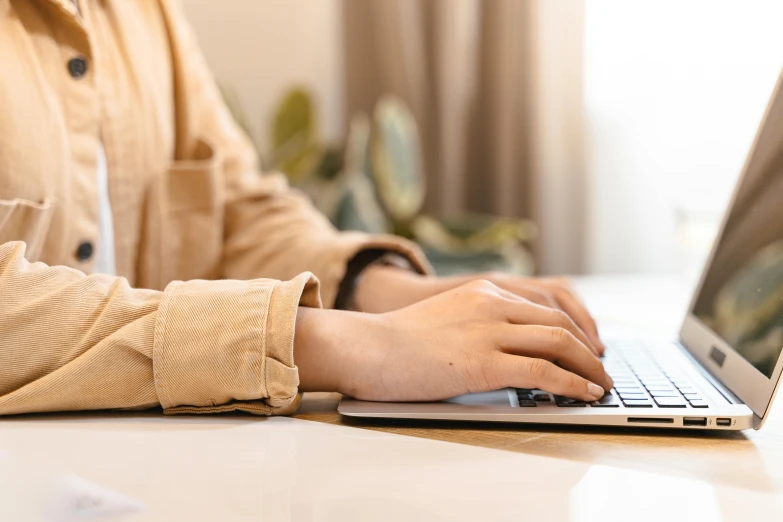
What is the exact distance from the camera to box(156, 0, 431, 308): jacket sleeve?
0.90m

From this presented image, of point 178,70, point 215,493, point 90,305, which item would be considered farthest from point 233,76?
point 215,493

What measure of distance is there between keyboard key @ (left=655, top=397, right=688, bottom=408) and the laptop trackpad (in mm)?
97

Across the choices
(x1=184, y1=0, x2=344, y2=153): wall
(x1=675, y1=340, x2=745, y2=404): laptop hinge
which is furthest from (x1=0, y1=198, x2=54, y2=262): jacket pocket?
(x1=184, y1=0, x2=344, y2=153): wall

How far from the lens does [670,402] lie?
0.57m

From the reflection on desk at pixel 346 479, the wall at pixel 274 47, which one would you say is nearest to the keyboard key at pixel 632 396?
the reflection on desk at pixel 346 479

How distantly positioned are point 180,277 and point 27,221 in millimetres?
262

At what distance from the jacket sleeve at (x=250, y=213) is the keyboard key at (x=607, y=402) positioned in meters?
0.34

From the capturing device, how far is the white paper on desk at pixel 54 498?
42 centimetres

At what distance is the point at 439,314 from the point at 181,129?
1.69 feet

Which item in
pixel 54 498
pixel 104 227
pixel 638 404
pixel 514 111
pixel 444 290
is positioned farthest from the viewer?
pixel 514 111

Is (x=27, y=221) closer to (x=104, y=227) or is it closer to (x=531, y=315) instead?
(x=104, y=227)

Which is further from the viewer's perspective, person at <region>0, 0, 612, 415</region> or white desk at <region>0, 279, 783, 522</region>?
person at <region>0, 0, 612, 415</region>

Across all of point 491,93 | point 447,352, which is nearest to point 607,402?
point 447,352

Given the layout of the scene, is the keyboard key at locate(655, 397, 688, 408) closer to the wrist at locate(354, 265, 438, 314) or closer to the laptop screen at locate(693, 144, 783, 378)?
the laptop screen at locate(693, 144, 783, 378)
